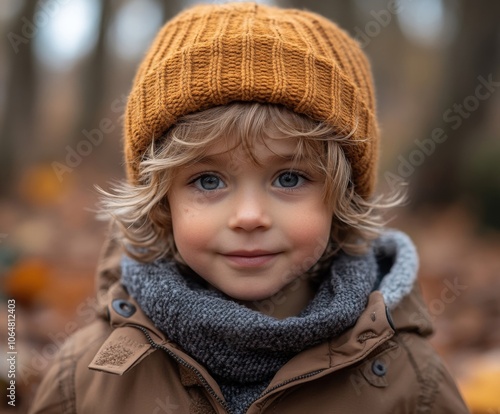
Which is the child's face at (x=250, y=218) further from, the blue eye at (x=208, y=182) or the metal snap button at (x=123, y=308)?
the metal snap button at (x=123, y=308)

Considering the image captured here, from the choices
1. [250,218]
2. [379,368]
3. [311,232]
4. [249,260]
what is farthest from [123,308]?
[379,368]

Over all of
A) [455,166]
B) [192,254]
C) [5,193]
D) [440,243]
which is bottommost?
[5,193]

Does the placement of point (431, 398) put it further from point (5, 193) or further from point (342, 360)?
point (5, 193)

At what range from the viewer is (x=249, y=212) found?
6.51 ft

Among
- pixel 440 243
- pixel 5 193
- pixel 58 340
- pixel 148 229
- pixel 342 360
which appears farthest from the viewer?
pixel 5 193

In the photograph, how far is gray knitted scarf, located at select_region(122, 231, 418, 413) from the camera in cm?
203

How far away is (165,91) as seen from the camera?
2.13m

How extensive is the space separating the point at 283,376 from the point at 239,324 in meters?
0.22

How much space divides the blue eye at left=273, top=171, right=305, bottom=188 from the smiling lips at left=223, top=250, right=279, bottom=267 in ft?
0.76

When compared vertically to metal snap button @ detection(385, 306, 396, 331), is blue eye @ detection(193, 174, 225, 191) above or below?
above

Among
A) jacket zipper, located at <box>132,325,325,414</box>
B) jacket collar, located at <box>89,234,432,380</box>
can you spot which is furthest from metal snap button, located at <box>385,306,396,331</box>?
jacket zipper, located at <box>132,325,325,414</box>

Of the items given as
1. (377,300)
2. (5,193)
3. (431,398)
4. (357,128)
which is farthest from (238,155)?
(5,193)

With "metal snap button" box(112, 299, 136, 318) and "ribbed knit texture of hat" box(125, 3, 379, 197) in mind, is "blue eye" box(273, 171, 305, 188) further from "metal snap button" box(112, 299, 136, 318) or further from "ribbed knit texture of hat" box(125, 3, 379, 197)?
"metal snap button" box(112, 299, 136, 318)

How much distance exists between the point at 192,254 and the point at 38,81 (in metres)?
8.33
